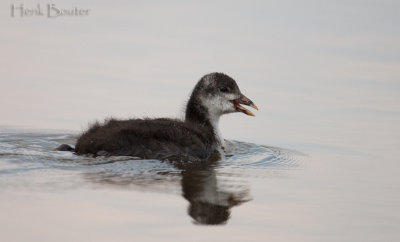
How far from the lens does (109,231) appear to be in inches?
255

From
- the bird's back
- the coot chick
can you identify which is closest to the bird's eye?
the coot chick

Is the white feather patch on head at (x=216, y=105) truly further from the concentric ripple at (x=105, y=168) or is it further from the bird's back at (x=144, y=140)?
the bird's back at (x=144, y=140)

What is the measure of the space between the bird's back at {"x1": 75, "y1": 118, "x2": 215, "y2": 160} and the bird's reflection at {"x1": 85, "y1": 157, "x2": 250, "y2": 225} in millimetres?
311

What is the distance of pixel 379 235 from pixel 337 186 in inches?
84.1

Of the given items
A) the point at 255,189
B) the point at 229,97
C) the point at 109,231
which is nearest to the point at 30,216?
the point at 109,231

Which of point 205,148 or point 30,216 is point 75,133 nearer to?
point 205,148

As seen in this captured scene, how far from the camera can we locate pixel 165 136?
9711mm

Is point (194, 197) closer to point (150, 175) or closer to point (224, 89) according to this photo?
point (150, 175)

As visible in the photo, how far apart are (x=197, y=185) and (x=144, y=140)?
1.31 meters

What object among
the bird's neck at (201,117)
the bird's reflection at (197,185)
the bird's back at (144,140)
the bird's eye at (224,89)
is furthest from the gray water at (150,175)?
the bird's eye at (224,89)

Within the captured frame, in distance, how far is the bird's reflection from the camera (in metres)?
7.34

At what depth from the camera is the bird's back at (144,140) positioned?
30.9 ft

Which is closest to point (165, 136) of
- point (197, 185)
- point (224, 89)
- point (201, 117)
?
point (197, 185)

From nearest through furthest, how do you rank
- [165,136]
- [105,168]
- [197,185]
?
[197,185] < [105,168] < [165,136]
